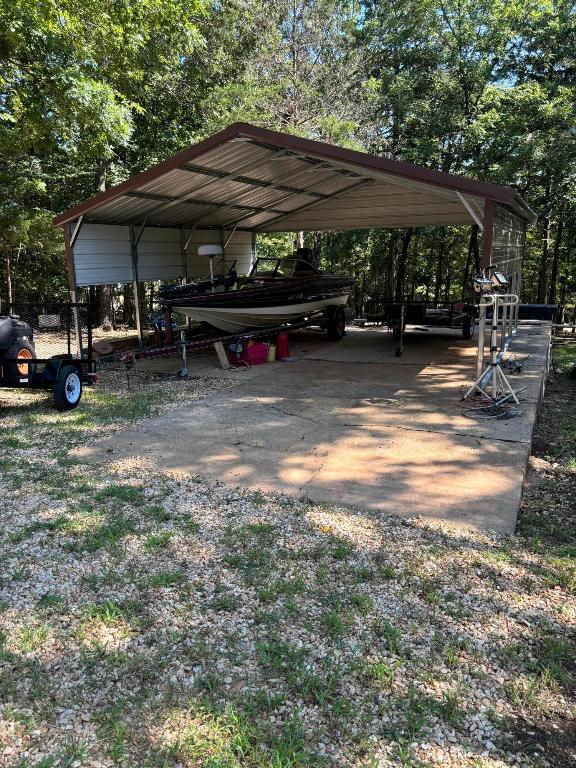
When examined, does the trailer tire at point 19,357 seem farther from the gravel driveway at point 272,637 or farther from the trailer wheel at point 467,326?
the trailer wheel at point 467,326

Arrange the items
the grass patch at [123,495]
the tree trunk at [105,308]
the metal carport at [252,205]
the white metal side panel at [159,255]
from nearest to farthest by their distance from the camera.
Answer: the grass patch at [123,495] → the metal carport at [252,205] → the white metal side panel at [159,255] → the tree trunk at [105,308]

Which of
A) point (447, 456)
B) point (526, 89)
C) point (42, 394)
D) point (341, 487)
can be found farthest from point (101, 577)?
point (526, 89)

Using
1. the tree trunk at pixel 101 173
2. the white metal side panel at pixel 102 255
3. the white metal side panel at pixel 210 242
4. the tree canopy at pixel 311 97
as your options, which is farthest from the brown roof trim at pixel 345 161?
the tree trunk at pixel 101 173

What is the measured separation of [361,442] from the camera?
18.2ft

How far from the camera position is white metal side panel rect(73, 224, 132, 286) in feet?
31.8

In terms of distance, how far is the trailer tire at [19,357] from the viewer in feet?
20.1

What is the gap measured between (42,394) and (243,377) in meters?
3.02

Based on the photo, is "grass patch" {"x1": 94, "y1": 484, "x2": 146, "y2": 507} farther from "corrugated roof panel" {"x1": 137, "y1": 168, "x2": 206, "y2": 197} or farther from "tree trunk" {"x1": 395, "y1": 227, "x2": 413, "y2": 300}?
"tree trunk" {"x1": 395, "y1": 227, "x2": 413, "y2": 300}

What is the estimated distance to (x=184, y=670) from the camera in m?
2.45

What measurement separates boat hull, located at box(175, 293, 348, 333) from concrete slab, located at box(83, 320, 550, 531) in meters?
1.40

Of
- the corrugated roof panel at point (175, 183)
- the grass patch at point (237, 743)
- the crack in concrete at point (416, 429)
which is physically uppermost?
the corrugated roof panel at point (175, 183)

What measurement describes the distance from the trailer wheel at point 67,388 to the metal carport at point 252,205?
10.5ft

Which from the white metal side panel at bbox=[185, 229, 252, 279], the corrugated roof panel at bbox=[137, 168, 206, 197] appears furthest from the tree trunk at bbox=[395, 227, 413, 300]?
the corrugated roof panel at bbox=[137, 168, 206, 197]

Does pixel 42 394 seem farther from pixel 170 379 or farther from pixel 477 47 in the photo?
pixel 477 47
